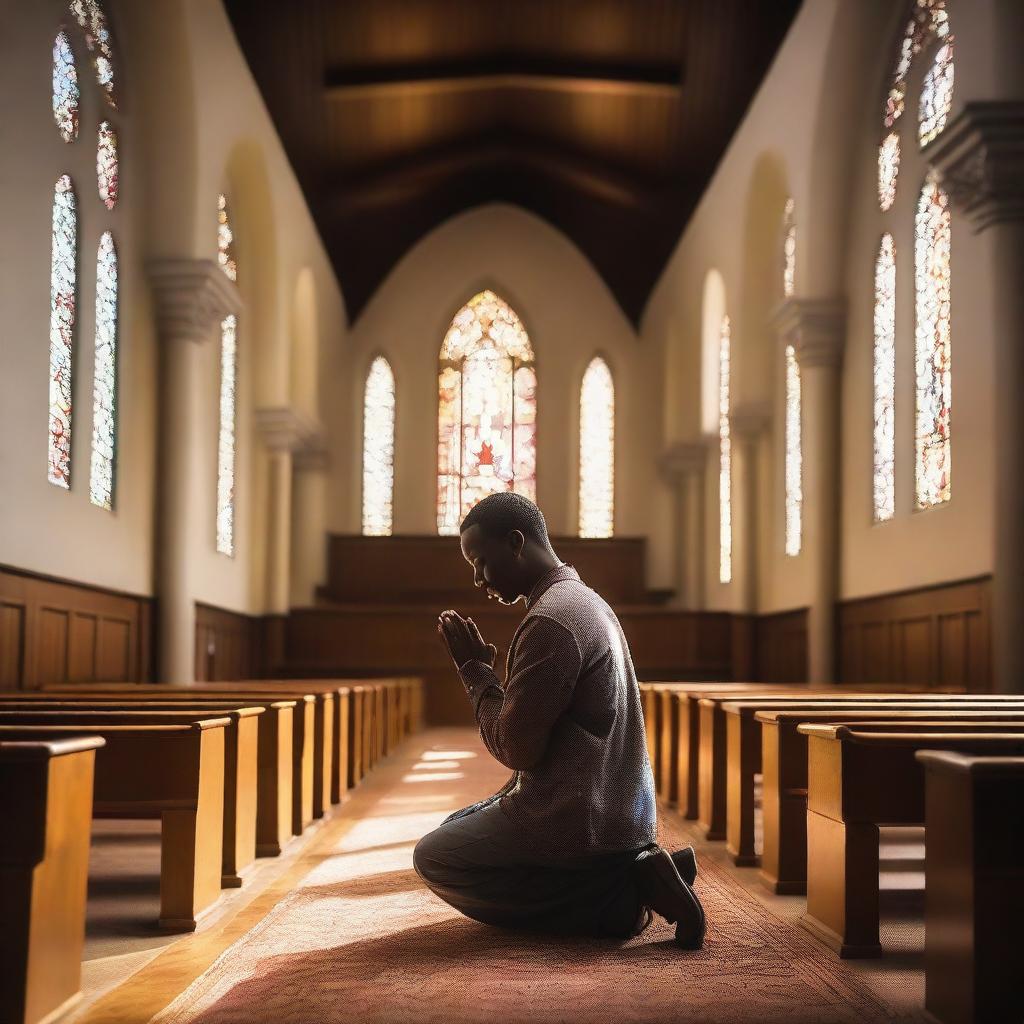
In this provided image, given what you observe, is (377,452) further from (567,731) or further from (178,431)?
(567,731)

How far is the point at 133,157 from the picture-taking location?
12367mm

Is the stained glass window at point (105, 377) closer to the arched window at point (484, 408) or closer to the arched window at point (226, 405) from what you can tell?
the arched window at point (226, 405)

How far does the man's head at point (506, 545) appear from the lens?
4.24 m

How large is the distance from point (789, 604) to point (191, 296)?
7.31 m

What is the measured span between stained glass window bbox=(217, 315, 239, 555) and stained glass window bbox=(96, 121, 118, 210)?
11.4 feet

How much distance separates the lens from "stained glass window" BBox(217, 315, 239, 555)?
15.4 meters

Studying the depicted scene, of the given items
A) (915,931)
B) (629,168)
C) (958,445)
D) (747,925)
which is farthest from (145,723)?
(629,168)

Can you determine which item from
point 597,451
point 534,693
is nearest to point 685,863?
point 534,693

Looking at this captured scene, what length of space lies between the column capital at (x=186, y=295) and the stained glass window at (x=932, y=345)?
6.42 m

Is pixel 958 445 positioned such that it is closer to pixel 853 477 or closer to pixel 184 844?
pixel 853 477

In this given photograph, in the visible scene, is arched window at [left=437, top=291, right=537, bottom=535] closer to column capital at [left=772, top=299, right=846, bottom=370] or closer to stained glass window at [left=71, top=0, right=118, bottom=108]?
column capital at [left=772, top=299, right=846, bottom=370]

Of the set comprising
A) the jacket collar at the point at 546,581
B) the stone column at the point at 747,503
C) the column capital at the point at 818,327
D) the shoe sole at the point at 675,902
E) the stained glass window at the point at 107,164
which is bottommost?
Result: the shoe sole at the point at 675,902

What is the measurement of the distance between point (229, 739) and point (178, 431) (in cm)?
773

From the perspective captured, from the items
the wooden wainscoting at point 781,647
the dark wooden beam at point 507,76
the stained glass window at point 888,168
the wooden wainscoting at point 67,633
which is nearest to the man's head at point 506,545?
the wooden wainscoting at point 67,633
